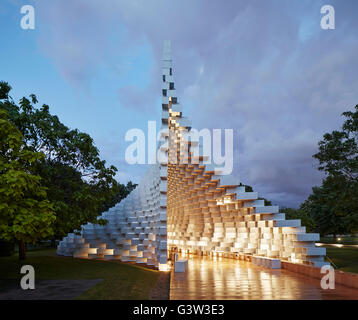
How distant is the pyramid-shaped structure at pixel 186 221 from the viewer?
1269 cm

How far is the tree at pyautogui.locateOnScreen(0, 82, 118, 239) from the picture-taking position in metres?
12.5

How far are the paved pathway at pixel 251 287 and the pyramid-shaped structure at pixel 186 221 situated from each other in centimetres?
228

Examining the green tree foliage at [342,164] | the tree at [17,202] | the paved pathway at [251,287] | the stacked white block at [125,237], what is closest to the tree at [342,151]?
the green tree foliage at [342,164]

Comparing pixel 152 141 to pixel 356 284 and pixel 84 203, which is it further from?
pixel 356 284

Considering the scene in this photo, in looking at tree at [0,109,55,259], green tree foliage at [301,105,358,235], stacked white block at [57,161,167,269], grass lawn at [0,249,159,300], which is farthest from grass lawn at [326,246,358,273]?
tree at [0,109,55,259]

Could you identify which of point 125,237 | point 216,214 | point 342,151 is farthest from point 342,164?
point 125,237

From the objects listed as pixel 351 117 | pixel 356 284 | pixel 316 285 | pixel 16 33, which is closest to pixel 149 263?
pixel 316 285

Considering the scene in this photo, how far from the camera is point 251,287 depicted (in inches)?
325

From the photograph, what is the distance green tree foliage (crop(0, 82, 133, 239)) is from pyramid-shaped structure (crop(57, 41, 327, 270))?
2.99 meters

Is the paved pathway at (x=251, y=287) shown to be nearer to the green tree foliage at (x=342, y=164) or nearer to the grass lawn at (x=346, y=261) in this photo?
the grass lawn at (x=346, y=261)

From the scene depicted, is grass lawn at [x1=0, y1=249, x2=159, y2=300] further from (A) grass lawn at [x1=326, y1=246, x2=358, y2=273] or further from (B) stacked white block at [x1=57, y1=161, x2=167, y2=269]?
(A) grass lawn at [x1=326, y1=246, x2=358, y2=273]

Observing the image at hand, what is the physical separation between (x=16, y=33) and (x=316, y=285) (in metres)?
17.2
